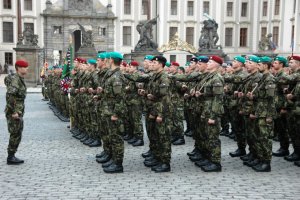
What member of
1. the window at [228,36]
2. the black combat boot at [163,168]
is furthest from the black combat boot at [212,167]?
the window at [228,36]

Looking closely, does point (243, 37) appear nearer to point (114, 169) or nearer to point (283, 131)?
point (283, 131)

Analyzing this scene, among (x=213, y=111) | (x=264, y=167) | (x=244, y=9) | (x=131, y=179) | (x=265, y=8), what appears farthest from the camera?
(x=244, y=9)

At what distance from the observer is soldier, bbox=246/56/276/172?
27.0 ft

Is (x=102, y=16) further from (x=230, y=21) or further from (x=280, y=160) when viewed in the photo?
(x=280, y=160)

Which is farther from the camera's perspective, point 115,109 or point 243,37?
point 243,37

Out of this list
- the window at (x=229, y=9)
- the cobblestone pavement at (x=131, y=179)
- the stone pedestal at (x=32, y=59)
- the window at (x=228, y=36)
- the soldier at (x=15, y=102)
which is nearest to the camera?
the cobblestone pavement at (x=131, y=179)

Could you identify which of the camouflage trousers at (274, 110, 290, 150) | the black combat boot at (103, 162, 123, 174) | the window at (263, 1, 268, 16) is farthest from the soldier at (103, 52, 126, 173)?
the window at (263, 1, 268, 16)

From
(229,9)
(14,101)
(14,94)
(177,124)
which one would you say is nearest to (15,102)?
(14,101)

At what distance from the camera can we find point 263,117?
8.24 m

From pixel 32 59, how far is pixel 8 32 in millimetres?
19654

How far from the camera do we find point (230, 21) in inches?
2044

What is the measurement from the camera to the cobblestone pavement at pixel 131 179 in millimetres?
6871

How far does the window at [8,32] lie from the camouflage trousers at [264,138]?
4355 centimetres

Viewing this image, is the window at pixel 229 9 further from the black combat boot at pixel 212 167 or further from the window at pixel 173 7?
the black combat boot at pixel 212 167
